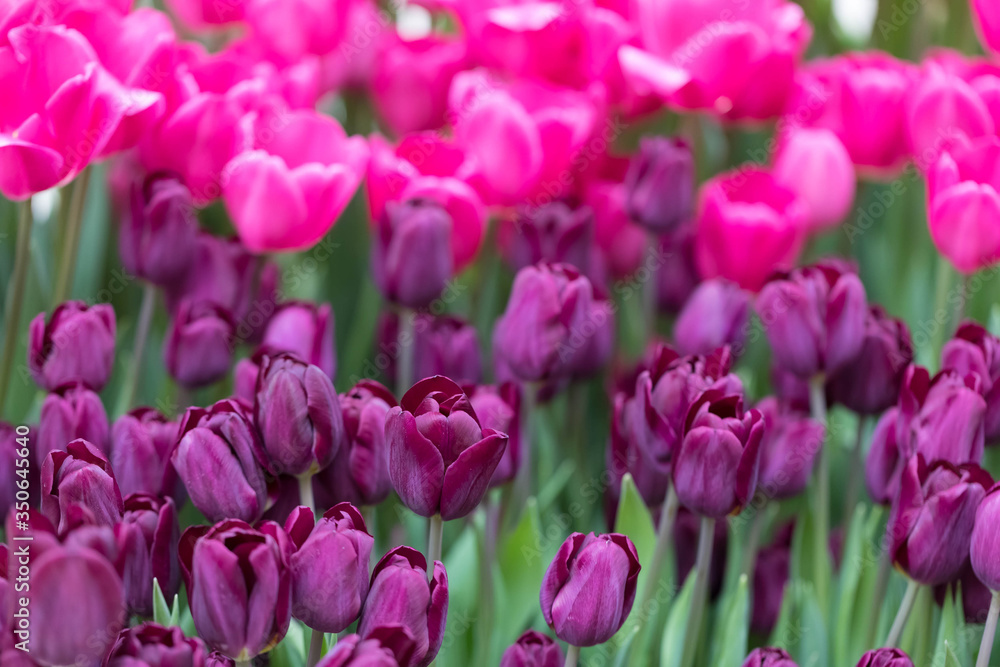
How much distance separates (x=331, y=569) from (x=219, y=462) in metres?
0.09

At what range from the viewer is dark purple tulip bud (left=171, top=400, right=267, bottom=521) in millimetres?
461

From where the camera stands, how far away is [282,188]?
68cm

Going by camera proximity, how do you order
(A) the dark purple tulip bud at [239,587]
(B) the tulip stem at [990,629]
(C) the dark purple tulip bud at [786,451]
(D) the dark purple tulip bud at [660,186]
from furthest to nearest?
(D) the dark purple tulip bud at [660,186] → (C) the dark purple tulip bud at [786,451] → (B) the tulip stem at [990,629] → (A) the dark purple tulip bud at [239,587]

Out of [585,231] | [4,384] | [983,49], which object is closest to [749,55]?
[585,231]

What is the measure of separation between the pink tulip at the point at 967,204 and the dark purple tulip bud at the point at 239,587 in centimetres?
49

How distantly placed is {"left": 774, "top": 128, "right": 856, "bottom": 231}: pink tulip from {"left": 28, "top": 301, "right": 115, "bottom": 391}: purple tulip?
528 millimetres

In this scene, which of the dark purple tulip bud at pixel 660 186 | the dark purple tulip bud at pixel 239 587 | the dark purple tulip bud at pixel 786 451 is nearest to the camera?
the dark purple tulip bud at pixel 239 587

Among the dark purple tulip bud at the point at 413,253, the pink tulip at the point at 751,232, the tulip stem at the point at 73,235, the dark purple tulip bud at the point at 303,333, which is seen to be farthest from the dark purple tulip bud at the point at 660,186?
the tulip stem at the point at 73,235

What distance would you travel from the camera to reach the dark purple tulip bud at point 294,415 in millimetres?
474

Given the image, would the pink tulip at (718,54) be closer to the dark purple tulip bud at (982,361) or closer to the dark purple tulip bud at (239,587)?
the dark purple tulip bud at (982,361)

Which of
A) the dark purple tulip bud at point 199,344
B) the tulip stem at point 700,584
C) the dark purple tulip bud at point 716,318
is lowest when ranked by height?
the tulip stem at point 700,584

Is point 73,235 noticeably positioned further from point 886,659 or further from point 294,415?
point 886,659

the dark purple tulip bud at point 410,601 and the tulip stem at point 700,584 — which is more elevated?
the dark purple tulip bud at point 410,601

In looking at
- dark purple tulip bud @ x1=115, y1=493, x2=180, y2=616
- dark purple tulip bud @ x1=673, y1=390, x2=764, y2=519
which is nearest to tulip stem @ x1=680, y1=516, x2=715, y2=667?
dark purple tulip bud @ x1=673, y1=390, x2=764, y2=519
